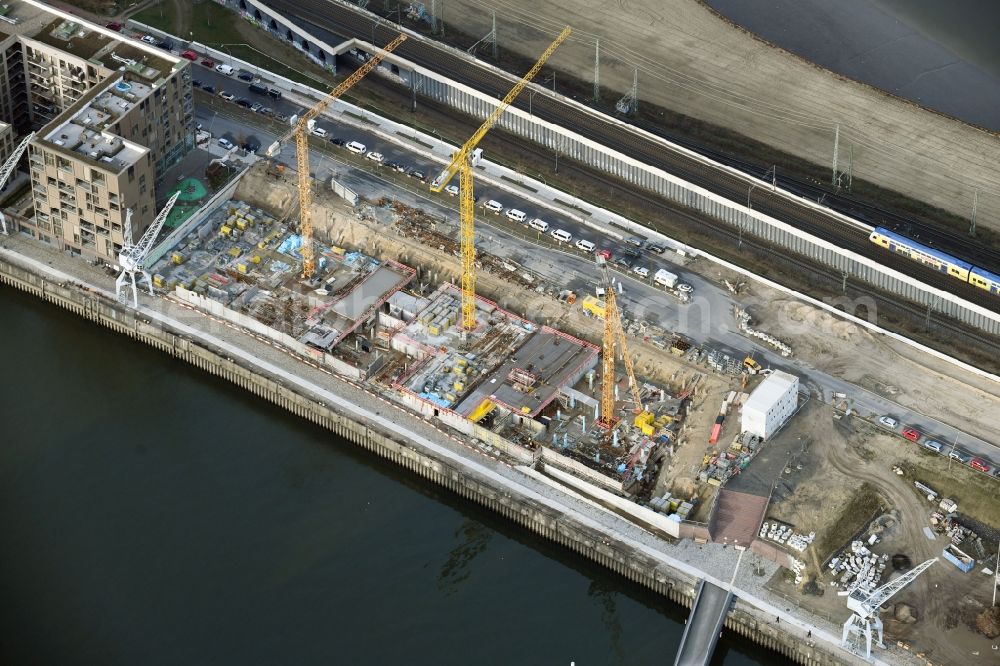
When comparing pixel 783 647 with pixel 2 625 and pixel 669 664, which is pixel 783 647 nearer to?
pixel 669 664

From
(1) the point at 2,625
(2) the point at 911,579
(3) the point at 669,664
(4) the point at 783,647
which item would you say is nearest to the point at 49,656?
(1) the point at 2,625

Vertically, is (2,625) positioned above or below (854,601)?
below

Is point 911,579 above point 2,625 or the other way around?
above

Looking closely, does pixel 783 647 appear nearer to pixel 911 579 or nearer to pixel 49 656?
pixel 911 579

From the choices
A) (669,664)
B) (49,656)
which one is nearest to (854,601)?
(669,664)

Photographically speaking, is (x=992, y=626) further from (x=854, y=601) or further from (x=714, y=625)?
(x=714, y=625)

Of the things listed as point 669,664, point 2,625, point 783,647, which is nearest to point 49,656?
point 2,625
